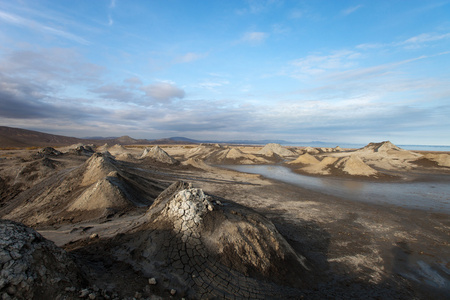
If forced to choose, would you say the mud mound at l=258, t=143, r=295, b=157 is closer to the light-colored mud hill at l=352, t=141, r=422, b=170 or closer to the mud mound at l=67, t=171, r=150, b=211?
the light-colored mud hill at l=352, t=141, r=422, b=170

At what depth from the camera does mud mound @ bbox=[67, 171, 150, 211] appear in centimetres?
876

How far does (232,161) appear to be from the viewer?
125ft

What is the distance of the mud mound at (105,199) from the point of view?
8.76 metres

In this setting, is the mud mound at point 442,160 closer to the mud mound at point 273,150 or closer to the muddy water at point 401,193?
the muddy water at point 401,193

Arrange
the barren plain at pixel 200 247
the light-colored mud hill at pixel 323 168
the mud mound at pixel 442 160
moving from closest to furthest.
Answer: the barren plain at pixel 200 247 < the light-colored mud hill at pixel 323 168 < the mud mound at pixel 442 160

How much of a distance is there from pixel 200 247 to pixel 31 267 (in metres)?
2.78

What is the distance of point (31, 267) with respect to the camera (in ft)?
9.18

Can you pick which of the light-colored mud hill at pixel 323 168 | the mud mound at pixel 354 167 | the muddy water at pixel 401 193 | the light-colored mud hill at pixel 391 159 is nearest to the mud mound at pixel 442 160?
the light-colored mud hill at pixel 391 159

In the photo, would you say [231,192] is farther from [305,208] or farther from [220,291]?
[220,291]

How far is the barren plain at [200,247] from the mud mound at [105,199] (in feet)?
0.16

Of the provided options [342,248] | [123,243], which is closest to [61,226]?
[123,243]

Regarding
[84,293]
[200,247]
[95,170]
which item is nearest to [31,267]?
[84,293]

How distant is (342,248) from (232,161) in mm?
31110

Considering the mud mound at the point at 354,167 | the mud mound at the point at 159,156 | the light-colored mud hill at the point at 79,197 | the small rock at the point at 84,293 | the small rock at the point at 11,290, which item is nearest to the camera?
the small rock at the point at 11,290
